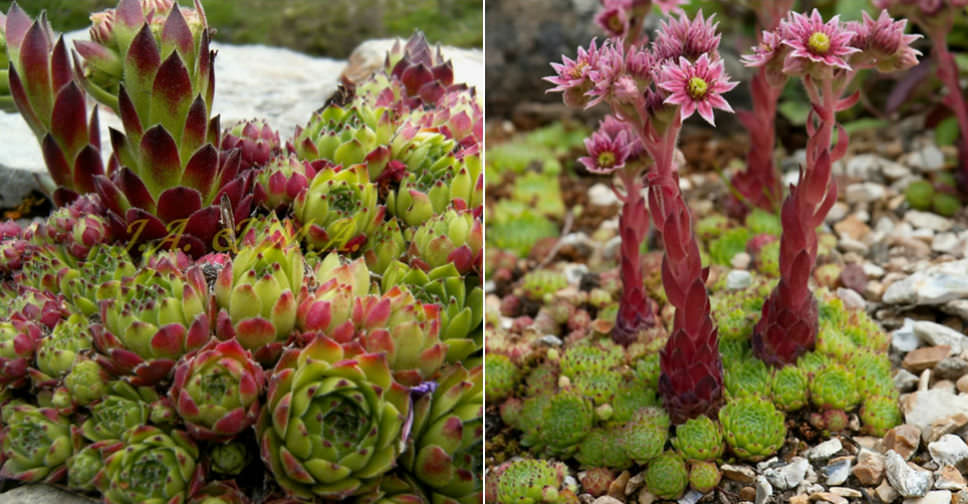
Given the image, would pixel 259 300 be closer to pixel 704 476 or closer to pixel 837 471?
pixel 704 476

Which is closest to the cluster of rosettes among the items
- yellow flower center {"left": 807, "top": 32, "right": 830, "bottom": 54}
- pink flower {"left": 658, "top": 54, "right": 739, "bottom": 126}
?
yellow flower center {"left": 807, "top": 32, "right": 830, "bottom": 54}

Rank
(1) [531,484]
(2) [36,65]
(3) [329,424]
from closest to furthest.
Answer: (3) [329,424], (2) [36,65], (1) [531,484]

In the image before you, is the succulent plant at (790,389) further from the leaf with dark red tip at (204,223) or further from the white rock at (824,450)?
the leaf with dark red tip at (204,223)

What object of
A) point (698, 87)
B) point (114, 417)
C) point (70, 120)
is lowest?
point (114, 417)

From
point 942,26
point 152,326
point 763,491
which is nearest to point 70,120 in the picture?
point 152,326

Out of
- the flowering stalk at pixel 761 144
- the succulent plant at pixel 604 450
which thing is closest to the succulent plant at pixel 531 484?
the succulent plant at pixel 604 450

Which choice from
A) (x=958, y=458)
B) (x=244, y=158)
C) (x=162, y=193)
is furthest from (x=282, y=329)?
(x=958, y=458)

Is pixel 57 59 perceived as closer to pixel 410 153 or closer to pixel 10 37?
pixel 10 37
